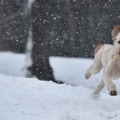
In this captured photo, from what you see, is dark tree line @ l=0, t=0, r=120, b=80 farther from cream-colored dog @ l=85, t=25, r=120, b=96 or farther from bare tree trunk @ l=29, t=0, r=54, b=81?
cream-colored dog @ l=85, t=25, r=120, b=96

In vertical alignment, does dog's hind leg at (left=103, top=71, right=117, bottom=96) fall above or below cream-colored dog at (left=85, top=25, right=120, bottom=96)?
below

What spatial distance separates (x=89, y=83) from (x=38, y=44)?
213 cm

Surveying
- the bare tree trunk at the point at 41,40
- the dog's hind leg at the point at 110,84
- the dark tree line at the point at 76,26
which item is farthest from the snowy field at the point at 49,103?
the dark tree line at the point at 76,26

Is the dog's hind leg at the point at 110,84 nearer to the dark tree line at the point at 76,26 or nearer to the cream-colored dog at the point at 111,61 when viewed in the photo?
the cream-colored dog at the point at 111,61

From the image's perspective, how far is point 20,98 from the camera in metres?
7.91

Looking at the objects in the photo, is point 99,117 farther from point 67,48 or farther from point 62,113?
point 67,48

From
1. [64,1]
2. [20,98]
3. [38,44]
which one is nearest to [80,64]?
[64,1]

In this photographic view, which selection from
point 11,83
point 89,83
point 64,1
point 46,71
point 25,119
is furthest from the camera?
point 64,1

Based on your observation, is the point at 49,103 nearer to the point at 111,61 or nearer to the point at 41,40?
the point at 111,61

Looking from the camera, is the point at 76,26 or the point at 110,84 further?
the point at 76,26

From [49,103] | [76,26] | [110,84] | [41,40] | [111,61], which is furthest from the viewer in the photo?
[76,26]

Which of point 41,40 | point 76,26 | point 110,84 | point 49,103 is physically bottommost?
point 49,103

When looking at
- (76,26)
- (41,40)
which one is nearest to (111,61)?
(41,40)

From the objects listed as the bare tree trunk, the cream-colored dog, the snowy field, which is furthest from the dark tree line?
the cream-colored dog
